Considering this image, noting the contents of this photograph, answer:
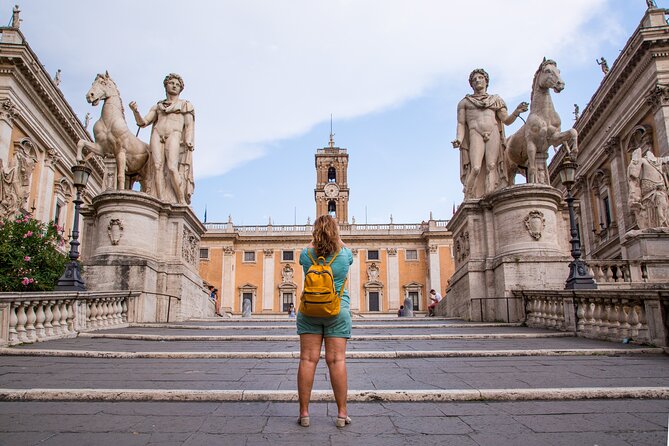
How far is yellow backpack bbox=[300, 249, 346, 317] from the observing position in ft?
11.2

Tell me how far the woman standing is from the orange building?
47.9 metres

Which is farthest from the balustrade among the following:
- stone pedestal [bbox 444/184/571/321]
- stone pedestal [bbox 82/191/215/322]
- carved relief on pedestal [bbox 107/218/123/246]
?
stone pedestal [bbox 444/184/571/321]

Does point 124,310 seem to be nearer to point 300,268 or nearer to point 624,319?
point 624,319

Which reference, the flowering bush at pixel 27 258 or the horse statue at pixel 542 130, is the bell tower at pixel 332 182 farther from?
the horse statue at pixel 542 130

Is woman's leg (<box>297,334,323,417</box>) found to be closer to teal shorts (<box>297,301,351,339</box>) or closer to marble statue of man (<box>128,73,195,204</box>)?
teal shorts (<box>297,301,351,339</box>)

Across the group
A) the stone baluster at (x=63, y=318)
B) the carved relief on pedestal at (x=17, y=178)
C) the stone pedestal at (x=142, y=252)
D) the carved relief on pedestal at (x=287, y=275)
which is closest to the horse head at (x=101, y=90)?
the stone pedestal at (x=142, y=252)

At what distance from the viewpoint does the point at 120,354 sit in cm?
630

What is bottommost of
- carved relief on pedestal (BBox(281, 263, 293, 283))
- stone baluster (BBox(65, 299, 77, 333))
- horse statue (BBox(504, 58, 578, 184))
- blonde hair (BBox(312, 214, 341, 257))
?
stone baluster (BBox(65, 299, 77, 333))

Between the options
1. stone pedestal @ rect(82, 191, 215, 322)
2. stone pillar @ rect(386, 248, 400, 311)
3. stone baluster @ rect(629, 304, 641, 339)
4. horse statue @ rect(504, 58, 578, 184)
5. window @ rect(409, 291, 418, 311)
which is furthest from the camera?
window @ rect(409, 291, 418, 311)

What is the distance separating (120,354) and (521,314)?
824cm

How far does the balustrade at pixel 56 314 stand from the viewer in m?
7.46

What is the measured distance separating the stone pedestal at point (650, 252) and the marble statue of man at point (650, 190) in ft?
2.52

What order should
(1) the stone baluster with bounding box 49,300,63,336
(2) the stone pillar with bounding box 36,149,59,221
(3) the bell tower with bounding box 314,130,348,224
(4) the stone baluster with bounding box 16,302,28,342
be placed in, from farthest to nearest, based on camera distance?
(3) the bell tower with bounding box 314,130,348,224 < (2) the stone pillar with bounding box 36,149,59,221 < (1) the stone baluster with bounding box 49,300,63,336 < (4) the stone baluster with bounding box 16,302,28,342

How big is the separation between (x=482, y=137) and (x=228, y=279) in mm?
42275
